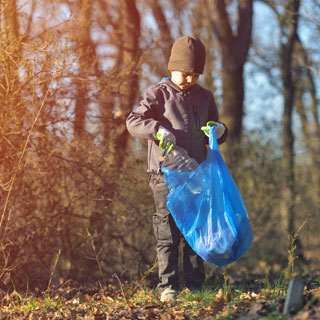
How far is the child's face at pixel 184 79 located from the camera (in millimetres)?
3996

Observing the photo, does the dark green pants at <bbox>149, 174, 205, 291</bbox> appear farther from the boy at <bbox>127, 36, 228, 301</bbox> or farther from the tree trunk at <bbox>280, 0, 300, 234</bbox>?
the tree trunk at <bbox>280, 0, 300, 234</bbox>

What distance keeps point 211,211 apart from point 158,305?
0.74m

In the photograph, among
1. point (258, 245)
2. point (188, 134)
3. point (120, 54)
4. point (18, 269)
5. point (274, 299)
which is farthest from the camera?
point (258, 245)

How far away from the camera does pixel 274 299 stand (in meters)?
3.25

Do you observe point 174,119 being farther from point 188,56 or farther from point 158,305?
point 158,305

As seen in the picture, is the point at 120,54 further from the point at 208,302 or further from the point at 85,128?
the point at 208,302

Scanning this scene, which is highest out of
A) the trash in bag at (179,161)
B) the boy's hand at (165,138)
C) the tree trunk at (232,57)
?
the tree trunk at (232,57)

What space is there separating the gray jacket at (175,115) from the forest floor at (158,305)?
97 cm

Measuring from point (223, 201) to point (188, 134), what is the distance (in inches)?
24.0

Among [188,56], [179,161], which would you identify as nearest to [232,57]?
[188,56]

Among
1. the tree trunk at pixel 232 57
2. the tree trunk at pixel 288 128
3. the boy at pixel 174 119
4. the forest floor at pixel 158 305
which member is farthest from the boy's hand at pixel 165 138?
the tree trunk at pixel 288 128

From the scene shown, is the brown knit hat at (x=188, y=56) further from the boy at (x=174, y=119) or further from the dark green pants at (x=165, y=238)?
the dark green pants at (x=165, y=238)

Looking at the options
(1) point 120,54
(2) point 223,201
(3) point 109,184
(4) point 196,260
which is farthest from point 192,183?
(1) point 120,54

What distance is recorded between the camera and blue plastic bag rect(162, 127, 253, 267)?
3658 mm
